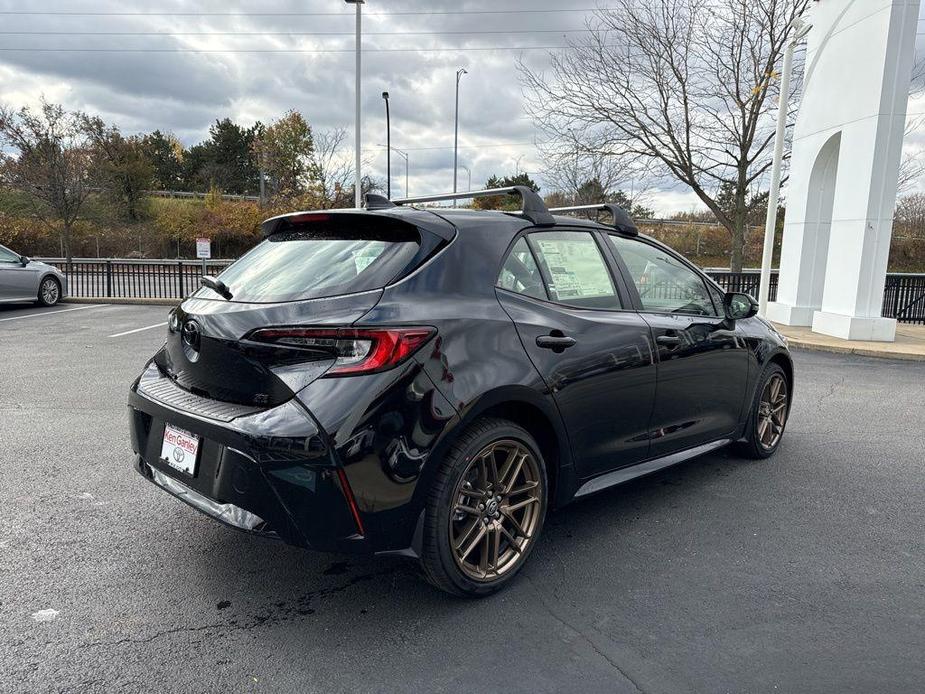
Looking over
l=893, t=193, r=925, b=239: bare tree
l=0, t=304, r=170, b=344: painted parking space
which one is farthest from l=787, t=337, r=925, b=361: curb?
l=893, t=193, r=925, b=239: bare tree

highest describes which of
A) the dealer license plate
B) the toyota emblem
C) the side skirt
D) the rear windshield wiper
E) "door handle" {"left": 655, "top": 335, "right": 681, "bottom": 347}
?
the rear windshield wiper

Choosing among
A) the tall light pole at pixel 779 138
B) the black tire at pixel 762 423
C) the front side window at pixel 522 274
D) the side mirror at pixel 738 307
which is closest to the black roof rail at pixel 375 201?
the front side window at pixel 522 274

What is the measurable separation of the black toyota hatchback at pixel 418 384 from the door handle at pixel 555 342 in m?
0.02

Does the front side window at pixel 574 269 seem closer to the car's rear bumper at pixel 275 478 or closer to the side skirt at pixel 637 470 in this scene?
the side skirt at pixel 637 470

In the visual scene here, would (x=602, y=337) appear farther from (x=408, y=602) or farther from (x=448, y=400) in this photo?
(x=408, y=602)

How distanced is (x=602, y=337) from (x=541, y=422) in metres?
0.57

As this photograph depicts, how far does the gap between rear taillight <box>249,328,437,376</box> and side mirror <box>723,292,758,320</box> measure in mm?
2673

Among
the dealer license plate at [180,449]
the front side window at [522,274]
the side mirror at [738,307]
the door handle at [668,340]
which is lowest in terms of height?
the dealer license plate at [180,449]

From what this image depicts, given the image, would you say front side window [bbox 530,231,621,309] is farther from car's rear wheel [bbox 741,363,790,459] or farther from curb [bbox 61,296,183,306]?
curb [bbox 61,296,183,306]

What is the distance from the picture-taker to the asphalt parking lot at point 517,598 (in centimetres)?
236

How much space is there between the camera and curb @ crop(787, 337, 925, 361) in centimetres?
1023

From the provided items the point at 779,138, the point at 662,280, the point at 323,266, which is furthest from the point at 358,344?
the point at 779,138

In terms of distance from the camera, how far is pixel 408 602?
2.83 metres

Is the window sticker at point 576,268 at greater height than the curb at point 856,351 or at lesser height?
greater
